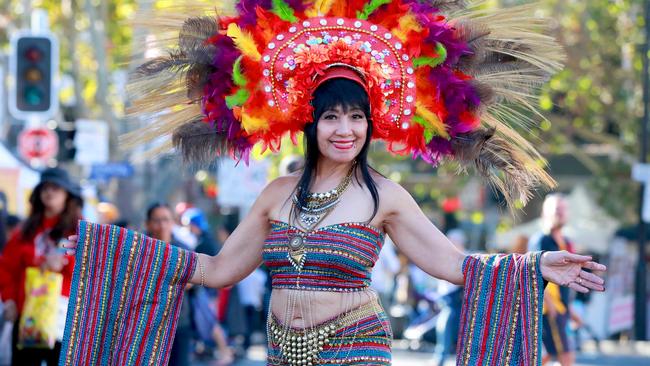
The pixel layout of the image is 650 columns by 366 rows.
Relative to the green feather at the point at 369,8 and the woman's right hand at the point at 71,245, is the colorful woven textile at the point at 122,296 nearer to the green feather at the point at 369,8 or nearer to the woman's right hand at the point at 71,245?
the woman's right hand at the point at 71,245

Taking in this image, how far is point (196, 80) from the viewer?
216 inches

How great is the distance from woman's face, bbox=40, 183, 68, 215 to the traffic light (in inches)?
311

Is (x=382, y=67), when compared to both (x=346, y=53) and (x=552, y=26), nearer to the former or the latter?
(x=346, y=53)

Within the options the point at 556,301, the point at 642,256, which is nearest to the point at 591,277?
the point at 556,301

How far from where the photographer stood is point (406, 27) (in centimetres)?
524

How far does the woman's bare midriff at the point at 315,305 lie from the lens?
4.88 m

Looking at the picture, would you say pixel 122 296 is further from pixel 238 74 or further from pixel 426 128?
pixel 426 128

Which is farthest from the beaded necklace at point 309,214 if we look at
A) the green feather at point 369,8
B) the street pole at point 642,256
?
the street pole at point 642,256

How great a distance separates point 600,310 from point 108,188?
8.35m

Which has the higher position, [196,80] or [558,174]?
[558,174]

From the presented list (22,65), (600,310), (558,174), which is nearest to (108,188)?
(22,65)

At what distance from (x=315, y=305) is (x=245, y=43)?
1142 mm

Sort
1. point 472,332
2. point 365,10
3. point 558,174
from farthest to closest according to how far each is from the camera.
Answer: point 558,174 < point 365,10 < point 472,332

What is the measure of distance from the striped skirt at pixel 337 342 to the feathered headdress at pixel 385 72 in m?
0.76
